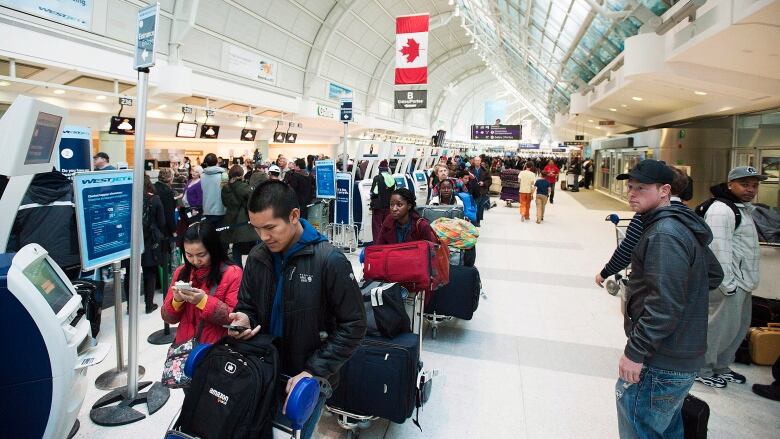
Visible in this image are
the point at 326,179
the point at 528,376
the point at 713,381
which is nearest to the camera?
the point at 713,381

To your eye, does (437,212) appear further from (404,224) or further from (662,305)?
(662,305)

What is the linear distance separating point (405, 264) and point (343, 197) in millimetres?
5002

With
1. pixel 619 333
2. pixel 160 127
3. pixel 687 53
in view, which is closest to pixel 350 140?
pixel 160 127

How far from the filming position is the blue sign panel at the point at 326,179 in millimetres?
7934

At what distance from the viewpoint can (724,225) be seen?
10.9 ft

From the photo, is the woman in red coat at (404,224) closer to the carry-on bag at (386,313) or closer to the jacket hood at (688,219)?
the carry-on bag at (386,313)

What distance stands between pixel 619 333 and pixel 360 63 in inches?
1032

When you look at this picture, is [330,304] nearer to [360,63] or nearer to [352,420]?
[352,420]

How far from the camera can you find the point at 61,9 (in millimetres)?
10523

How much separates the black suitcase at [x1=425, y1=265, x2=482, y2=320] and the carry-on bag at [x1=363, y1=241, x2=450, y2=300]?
0.95 m

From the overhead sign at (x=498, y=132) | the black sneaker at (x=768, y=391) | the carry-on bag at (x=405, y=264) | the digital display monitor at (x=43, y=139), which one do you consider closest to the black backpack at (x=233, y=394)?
the carry-on bag at (x=405, y=264)

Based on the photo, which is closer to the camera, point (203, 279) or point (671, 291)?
point (671, 291)

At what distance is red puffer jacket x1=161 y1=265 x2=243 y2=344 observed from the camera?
2486 mm

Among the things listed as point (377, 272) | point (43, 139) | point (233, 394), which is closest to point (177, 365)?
point (233, 394)
